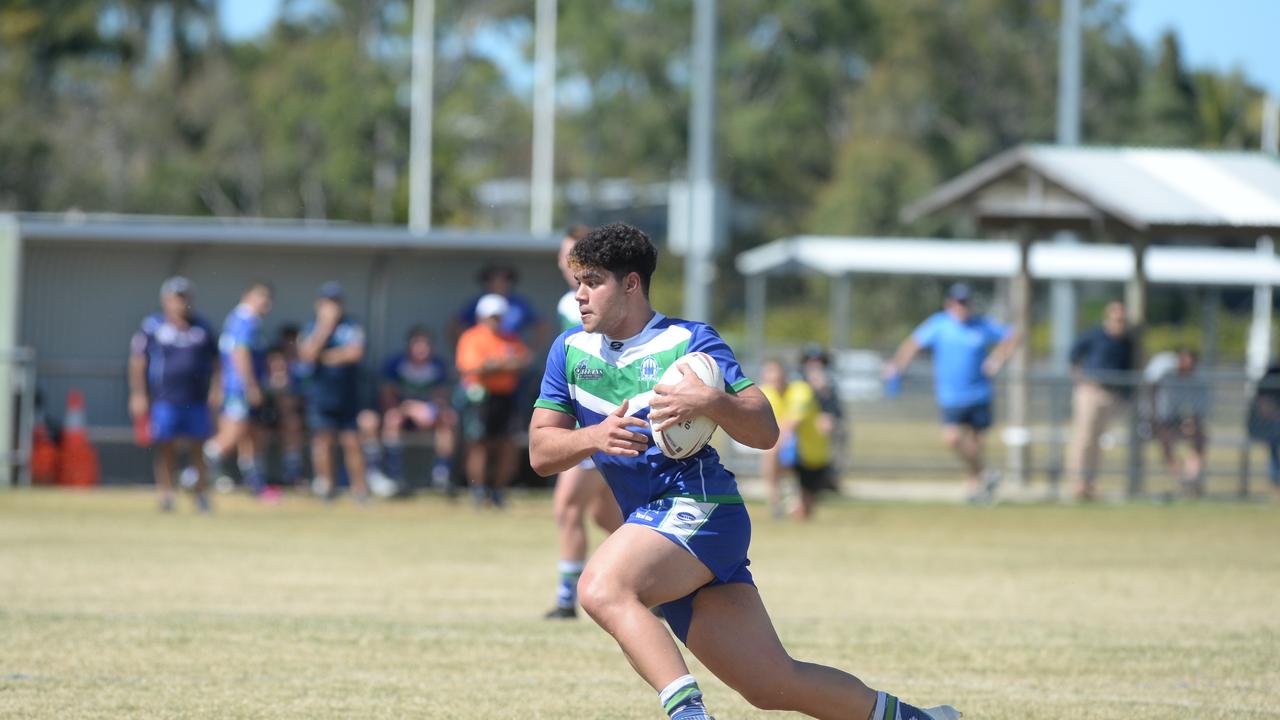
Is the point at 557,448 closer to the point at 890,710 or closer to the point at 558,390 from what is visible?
the point at 558,390

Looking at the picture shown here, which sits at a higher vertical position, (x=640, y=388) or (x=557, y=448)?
(x=640, y=388)

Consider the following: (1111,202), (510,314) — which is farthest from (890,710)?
(1111,202)

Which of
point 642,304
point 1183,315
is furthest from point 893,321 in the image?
point 642,304

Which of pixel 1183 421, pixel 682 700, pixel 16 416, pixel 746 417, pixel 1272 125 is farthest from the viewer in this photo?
pixel 1272 125

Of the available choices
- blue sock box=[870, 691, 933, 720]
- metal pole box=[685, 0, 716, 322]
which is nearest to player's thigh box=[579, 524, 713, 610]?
blue sock box=[870, 691, 933, 720]

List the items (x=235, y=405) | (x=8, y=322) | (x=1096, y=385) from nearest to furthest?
(x=235, y=405)
(x=8, y=322)
(x=1096, y=385)

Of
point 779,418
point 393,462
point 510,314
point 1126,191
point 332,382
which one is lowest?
point 393,462

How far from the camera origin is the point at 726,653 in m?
5.72

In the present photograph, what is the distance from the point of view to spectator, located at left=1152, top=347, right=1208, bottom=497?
2072cm

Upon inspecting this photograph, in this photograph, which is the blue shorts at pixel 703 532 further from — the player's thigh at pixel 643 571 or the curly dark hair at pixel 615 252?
the curly dark hair at pixel 615 252

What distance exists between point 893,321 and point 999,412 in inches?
1129

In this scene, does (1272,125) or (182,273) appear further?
(1272,125)

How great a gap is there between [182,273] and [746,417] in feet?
52.8

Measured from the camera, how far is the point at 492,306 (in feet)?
58.1
